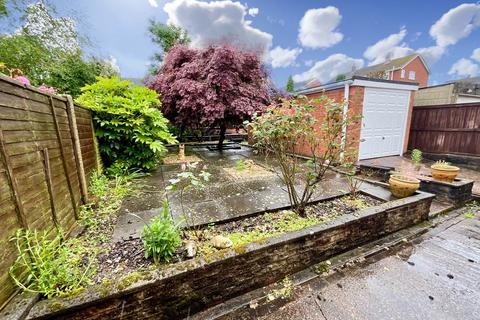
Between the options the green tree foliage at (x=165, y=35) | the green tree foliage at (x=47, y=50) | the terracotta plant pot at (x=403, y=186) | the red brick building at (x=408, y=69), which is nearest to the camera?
the terracotta plant pot at (x=403, y=186)

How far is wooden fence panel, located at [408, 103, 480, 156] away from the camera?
6.68 m

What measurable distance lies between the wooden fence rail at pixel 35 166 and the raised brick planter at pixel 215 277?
20.4 inches

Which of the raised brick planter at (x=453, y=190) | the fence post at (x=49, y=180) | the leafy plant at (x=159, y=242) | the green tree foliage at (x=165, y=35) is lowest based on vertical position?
the raised brick planter at (x=453, y=190)

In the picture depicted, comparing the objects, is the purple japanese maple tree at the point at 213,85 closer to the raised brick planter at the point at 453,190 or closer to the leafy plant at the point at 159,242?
the raised brick planter at the point at 453,190

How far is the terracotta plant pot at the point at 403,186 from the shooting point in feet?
10.2

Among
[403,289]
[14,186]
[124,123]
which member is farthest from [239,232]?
[124,123]

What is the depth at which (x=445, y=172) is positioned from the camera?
3955 mm

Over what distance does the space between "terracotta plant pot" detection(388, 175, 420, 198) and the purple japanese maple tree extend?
3976 mm


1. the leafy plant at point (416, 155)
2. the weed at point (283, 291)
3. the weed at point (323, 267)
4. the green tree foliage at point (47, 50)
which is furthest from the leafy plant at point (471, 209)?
the green tree foliage at point (47, 50)

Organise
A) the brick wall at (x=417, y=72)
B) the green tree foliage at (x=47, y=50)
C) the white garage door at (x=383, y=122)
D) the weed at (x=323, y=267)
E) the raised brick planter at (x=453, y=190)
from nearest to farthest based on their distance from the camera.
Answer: the weed at (x=323, y=267), the raised brick planter at (x=453, y=190), the green tree foliage at (x=47, y=50), the white garage door at (x=383, y=122), the brick wall at (x=417, y=72)

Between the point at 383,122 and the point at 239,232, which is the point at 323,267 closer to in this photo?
the point at 239,232

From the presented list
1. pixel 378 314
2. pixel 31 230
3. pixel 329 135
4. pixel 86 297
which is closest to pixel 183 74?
pixel 329 135

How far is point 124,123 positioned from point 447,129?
10468 millimetres

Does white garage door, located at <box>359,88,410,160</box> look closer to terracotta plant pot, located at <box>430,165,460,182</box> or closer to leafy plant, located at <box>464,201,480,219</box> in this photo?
terracotta plant pot, located at <box>430,165,460,182</box>
